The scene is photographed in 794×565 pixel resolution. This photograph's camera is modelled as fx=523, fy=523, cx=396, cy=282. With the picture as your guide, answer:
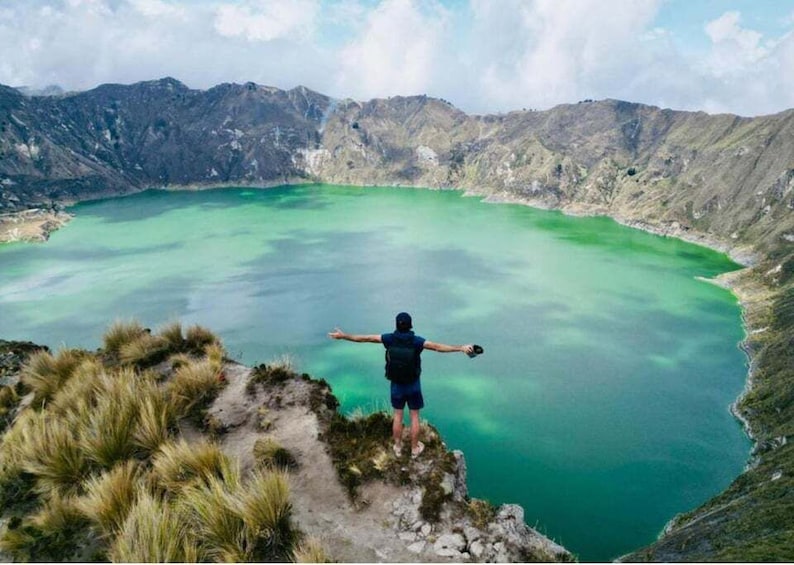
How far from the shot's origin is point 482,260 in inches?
3376

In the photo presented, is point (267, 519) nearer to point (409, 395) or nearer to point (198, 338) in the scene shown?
point (409, 395)

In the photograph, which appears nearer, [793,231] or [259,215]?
[793,231]

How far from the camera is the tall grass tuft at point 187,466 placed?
23.0 ft

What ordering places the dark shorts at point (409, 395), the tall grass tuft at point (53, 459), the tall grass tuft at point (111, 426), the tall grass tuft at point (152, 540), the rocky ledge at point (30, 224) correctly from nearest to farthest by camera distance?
the tall grass tuft at point (152, 540) → the tall grass tuft at point (53, 459) → the tall grass tuft at point (111, 426) → the dark shorts at point (409, 395) → the rocky ledge at point (30, 224)

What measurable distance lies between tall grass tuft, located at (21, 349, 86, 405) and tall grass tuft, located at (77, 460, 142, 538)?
5.23m

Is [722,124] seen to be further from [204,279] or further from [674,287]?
[204,279]

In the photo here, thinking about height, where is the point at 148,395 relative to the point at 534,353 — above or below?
above

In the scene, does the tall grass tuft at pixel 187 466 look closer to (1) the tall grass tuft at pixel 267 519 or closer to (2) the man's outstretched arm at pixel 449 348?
(1) the tall grass tuft at pixel 267 519

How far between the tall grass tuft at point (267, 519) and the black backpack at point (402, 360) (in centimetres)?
256

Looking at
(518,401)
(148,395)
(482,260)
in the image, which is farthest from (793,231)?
(148,395)

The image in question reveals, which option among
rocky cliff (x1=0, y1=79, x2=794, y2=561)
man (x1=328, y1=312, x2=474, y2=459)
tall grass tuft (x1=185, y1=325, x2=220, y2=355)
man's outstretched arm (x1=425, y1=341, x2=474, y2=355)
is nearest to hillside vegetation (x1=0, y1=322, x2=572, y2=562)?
man (x1=328, y1=312, x2=474, y2=459)

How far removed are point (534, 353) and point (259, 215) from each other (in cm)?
9983

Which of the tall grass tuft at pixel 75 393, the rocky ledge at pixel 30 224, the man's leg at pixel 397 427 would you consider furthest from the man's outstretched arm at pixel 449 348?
the rocky ledge at pixel 30 224

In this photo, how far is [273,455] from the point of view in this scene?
28.8 feet
